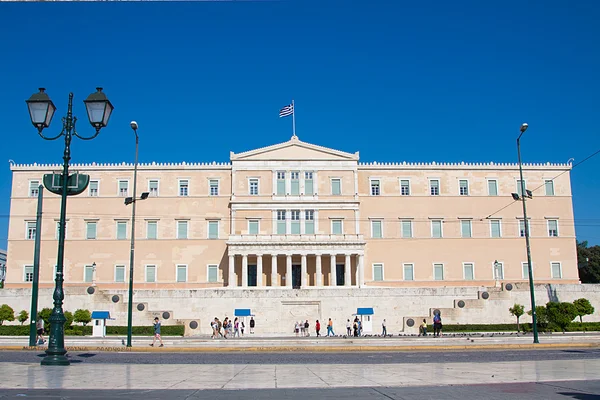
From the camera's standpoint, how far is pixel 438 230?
2392 inches

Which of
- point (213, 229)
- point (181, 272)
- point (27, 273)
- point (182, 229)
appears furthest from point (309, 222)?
point (27, 273)

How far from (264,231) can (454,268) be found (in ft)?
59.6

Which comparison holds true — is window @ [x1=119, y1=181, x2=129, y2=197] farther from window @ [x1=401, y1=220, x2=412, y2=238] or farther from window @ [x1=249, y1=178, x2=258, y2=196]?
window @ [x1=401, y1=220, x2=412, y2=238]

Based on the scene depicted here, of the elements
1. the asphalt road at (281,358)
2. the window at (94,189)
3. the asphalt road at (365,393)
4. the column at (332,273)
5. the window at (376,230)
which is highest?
the window at (94,189)

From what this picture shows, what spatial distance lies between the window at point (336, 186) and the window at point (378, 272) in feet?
25.3

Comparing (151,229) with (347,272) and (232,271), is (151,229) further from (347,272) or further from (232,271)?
(347,272)

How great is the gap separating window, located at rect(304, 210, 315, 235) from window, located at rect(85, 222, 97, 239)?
19.7 meters

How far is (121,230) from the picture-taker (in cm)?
5962

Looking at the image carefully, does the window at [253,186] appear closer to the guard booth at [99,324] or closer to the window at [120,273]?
the window at [120,273]

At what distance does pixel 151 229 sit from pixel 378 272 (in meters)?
21.6

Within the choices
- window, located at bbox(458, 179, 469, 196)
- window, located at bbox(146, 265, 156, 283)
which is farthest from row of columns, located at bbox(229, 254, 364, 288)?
window, located at bbox(458, 179, 469, 196)

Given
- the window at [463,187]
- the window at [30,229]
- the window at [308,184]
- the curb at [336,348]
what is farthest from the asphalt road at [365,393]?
the window at [30,229]

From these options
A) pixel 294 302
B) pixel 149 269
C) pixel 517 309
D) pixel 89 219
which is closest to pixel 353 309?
pixel 294 302

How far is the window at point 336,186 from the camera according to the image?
2377 inches
